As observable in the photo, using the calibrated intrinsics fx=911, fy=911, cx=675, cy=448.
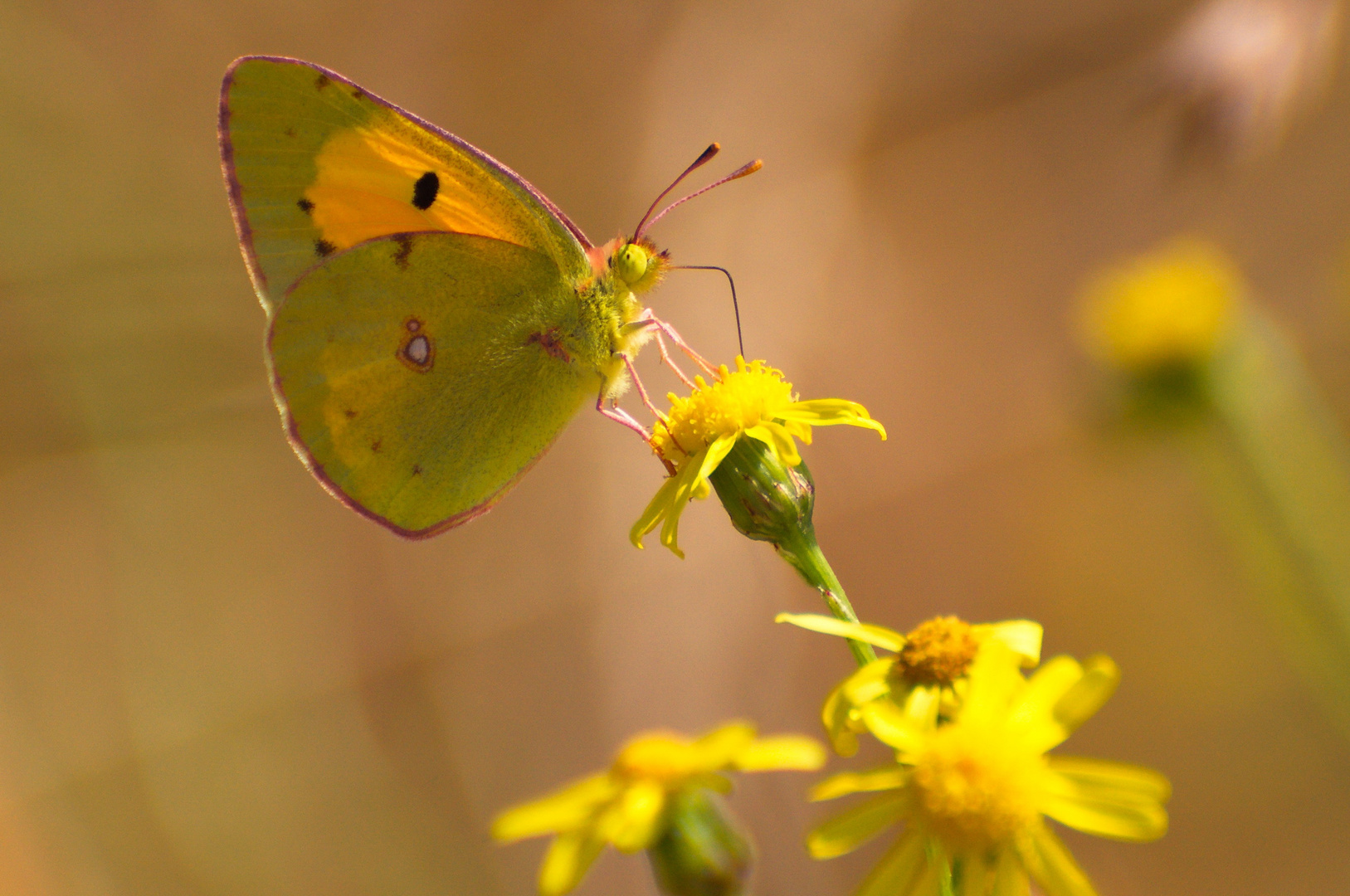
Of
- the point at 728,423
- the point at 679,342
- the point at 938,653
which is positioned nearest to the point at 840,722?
the point at 938,653

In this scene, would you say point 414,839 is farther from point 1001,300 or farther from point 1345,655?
point 1001,300

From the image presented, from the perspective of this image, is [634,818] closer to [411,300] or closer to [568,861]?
[568,861]

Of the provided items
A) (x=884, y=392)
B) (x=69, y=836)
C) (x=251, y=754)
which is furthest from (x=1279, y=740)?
(x=69, y=836)

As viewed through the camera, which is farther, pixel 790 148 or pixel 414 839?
pixel 790 148

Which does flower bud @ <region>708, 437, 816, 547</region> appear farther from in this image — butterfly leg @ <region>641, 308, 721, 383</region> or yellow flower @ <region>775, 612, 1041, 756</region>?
yellow flower @ <region>775, 612, 1041, 756</region>

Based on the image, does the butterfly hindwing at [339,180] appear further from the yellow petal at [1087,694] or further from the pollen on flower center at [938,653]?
the yellow petal at [1087,694]

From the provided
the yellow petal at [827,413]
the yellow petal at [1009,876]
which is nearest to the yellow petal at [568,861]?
the yellow petal at [1009,876]

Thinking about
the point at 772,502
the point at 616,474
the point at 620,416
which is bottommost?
the point at 772,502

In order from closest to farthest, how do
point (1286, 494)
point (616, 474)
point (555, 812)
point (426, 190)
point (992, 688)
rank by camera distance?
1. point (992, 688)
2. point (555, 812)
3. point (426, 190)
4. point (1286, 494)
5. point (616, 474)
